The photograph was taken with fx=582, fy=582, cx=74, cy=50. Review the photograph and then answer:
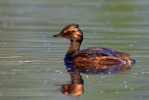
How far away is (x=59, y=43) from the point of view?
1605 centimetres

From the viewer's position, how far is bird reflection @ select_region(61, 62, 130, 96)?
34.4 ft

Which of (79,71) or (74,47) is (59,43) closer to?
(74,47)

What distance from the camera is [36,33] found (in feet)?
59.3

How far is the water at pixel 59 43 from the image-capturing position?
10.3 meters

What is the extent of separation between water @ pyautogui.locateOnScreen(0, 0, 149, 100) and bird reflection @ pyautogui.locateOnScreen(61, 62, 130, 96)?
125mm

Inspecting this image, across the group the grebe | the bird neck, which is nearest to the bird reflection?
the grebe

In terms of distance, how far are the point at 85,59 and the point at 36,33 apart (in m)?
5.33

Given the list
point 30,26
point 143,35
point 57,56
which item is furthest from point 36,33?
point 57,56

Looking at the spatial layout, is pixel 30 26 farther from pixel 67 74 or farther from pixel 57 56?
pixel 67 74

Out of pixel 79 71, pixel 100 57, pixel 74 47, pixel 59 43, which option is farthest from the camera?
pixel 59 43

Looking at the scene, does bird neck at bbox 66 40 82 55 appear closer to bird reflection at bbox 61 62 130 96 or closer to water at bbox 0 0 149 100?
water at bbox 0 0 149 100

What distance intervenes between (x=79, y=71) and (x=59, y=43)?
391 centimetres

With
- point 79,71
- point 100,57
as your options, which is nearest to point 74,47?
point 100,57

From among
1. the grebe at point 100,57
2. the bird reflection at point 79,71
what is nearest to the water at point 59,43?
the bird reflection at point 79,71
